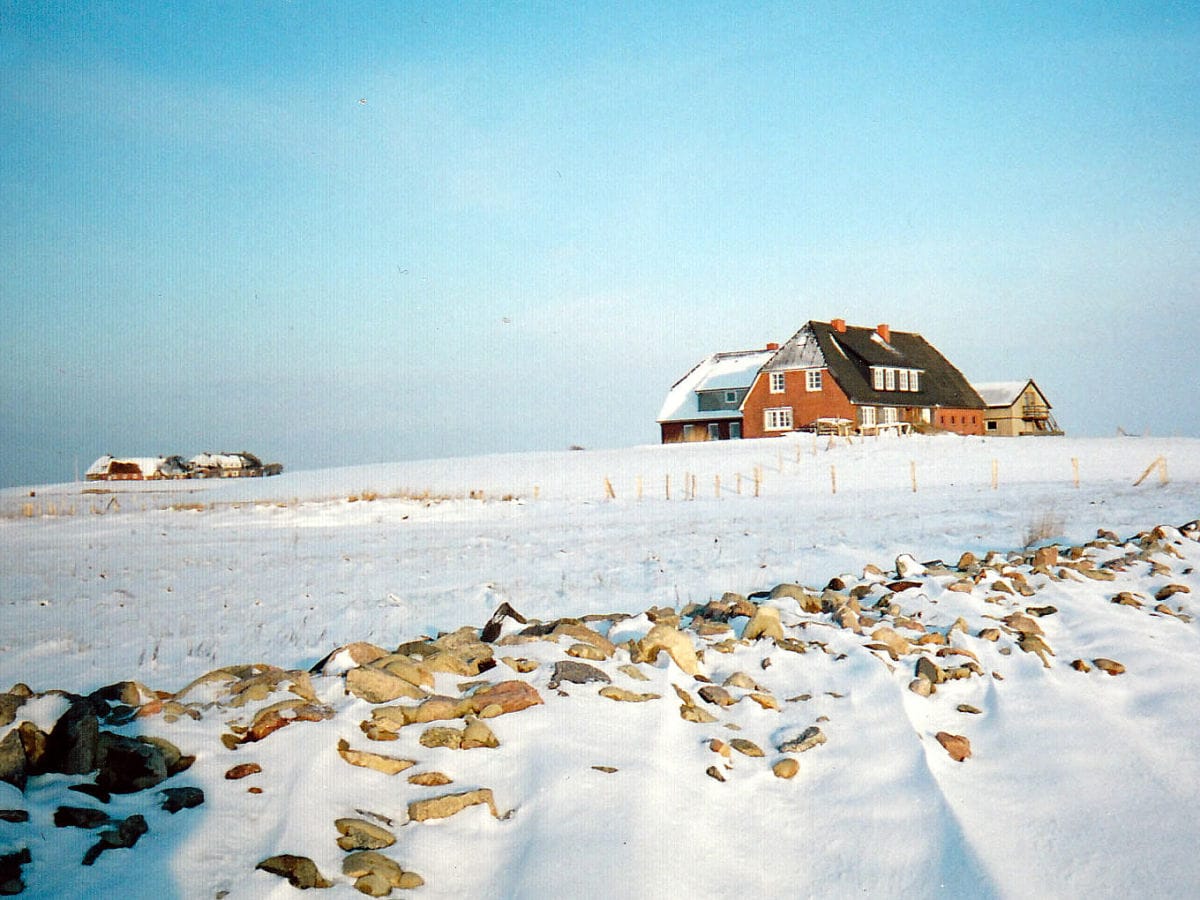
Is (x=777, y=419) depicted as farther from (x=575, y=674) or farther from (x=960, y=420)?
(x=575, y=674)

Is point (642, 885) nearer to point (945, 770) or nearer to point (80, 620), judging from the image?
point (945, 770)

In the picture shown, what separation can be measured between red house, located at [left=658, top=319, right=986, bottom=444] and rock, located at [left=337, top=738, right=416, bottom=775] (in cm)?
4408

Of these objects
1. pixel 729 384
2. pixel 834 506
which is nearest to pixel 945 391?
pixel 729 384

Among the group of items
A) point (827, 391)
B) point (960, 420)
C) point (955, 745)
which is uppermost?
point (827, 391)

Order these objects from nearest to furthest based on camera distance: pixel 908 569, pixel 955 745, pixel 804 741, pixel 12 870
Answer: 1. pixel 12 870
2. pixel 804 741
3. pixel 955 745
4. pixel 908 569

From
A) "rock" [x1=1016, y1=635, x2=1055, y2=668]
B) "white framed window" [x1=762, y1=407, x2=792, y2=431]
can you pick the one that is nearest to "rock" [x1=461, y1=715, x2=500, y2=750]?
"rock" [x1=1016, y1=635, x2=1055, y2=668]

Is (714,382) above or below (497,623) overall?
above

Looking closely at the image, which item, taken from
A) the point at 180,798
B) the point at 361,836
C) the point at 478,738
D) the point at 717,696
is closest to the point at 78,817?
the point at 180,798

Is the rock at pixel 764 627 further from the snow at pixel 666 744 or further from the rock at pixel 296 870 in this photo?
the rock at pixel 296 870

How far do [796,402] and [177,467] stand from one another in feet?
206

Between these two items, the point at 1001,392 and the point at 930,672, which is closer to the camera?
the point at 930,672

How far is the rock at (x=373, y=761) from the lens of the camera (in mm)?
4418

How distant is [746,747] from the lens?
5082mm

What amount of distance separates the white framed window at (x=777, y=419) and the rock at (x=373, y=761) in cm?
4904
